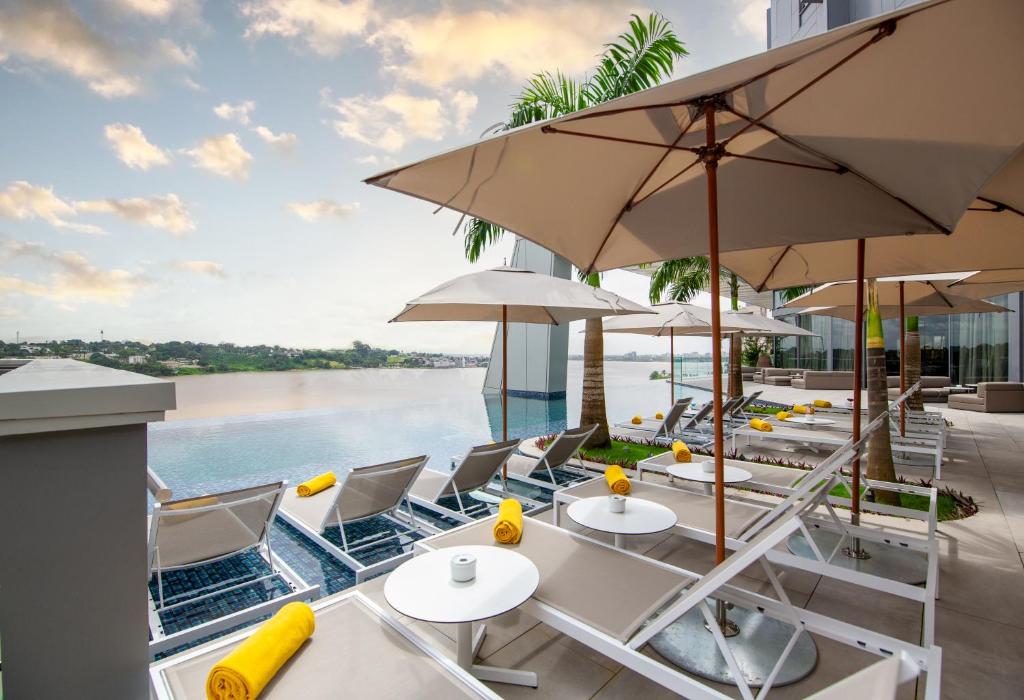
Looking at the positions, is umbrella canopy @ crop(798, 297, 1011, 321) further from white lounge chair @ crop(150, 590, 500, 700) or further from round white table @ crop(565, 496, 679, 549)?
white lounge chair @ crop(150, 590, 500, 700)

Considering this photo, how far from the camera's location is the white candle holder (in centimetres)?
221

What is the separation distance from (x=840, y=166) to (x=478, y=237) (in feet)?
22.1

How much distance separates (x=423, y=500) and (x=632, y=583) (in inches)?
104

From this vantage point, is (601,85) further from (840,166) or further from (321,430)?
(321,430)

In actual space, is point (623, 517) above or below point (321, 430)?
above

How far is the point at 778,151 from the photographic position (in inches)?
104

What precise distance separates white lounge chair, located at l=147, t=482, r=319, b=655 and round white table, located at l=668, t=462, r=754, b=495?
3176 millimetres

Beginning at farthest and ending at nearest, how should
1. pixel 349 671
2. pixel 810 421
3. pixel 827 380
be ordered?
1. pixel 827 380
2. pixel 810 421
3. pixel 349 671

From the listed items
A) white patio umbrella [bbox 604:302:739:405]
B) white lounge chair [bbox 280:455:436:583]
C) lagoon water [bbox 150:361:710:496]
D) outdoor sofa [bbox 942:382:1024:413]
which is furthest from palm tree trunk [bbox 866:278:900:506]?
outdoor sofa [bbox 942:382:1024:413]

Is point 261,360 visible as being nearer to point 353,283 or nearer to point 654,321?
point 353,283

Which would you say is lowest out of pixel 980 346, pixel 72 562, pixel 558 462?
pixel 558 462

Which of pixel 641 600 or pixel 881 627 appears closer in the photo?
pixel 641 600

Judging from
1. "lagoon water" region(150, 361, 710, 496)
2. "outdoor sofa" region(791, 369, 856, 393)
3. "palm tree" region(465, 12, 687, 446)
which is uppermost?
"palm tree" region(465, 12, 687, 446)

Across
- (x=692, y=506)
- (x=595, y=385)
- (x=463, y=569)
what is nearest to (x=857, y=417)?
(x=692, y=506)
